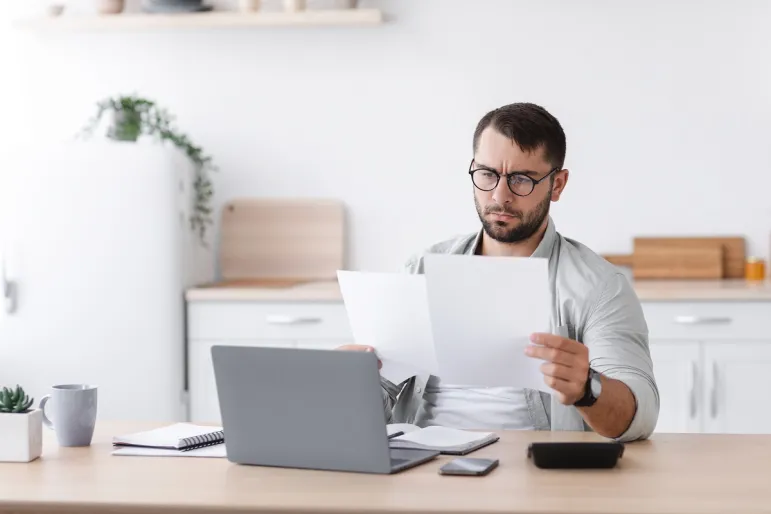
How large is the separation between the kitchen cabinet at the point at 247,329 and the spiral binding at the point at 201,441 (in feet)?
5.94

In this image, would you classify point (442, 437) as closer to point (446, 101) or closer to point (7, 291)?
point (7, 291)

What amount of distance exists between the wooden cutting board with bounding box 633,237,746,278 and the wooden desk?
233cm

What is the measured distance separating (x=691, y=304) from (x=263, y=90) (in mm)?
1883

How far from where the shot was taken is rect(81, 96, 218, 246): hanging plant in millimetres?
3838

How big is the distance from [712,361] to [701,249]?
25.2 inches

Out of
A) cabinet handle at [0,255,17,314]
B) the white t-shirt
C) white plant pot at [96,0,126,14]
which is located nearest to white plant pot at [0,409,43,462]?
the white t-shirt

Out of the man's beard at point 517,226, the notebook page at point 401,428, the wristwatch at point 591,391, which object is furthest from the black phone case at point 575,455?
the man's beard at point 517,226

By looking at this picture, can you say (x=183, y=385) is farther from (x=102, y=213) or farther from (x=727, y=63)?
(x=727, y=63)

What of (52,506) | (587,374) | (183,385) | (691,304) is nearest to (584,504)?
(587,374)

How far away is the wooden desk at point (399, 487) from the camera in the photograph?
4.46 feet

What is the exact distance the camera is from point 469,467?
1545 mm

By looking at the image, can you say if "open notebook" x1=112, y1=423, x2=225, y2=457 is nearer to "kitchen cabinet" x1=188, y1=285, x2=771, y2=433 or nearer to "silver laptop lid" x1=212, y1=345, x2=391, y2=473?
"silver laptop lid" x1=212, y1=345, x2=391, y2=473

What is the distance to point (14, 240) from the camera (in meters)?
3.67

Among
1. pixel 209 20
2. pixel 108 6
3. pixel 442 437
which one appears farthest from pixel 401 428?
pixel 108 6
